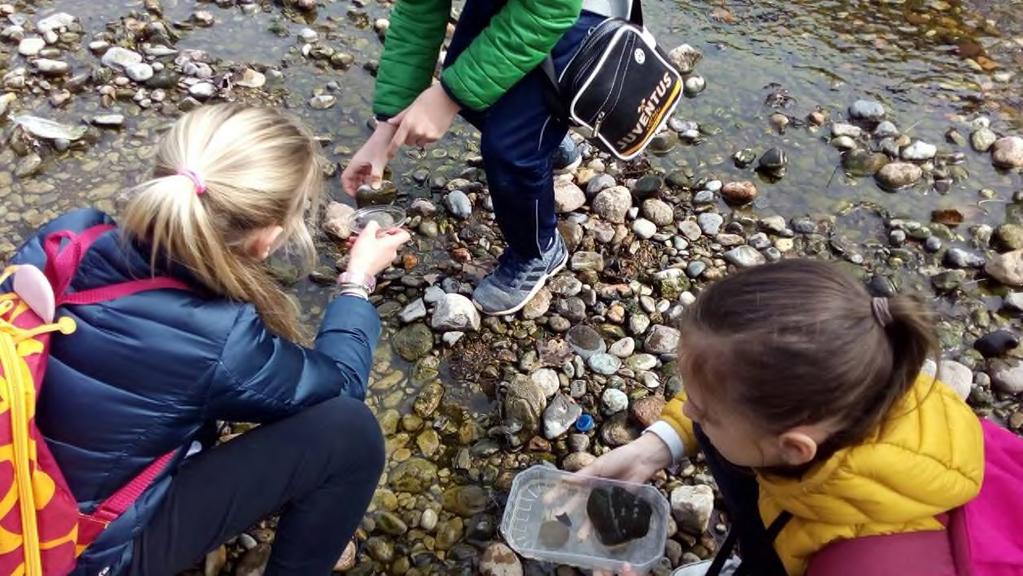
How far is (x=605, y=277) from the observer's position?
3.24 meters

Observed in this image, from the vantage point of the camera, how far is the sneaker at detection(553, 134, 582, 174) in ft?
11.7

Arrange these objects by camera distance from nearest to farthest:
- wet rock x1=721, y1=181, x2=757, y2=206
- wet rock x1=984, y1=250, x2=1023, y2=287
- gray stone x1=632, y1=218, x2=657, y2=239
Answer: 1. wet rock x1=984, y1=250, x2=1023, y2=287
2. gray stone x1=632, y1=218, x2=657, y2=239
3. wet rock x1=721, y1=181, x2=757, y2=206

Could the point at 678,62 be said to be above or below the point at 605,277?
above

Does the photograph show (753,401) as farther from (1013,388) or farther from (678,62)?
(678,62)

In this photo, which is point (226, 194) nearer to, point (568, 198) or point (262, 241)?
point (262, 241)

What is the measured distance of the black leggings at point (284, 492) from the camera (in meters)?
1.84

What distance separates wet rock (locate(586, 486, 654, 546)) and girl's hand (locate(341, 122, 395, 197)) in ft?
4.17

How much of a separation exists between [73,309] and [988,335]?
307 centimetres

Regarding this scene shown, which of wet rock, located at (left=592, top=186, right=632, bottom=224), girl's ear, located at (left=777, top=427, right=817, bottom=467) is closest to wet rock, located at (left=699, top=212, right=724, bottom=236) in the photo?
wet rock, located at (left=592, top=186, right=632, bottom=224)

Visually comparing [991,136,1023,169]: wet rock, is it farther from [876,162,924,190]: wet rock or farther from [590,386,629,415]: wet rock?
[590,386,629,415]: wet rock

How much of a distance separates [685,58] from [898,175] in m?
1.27

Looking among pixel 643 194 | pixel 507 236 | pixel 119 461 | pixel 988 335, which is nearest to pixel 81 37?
pixel 507 236

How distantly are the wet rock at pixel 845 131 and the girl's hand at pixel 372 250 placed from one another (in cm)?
253

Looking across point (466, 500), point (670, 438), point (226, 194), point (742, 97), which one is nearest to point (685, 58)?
point (742, 97)
